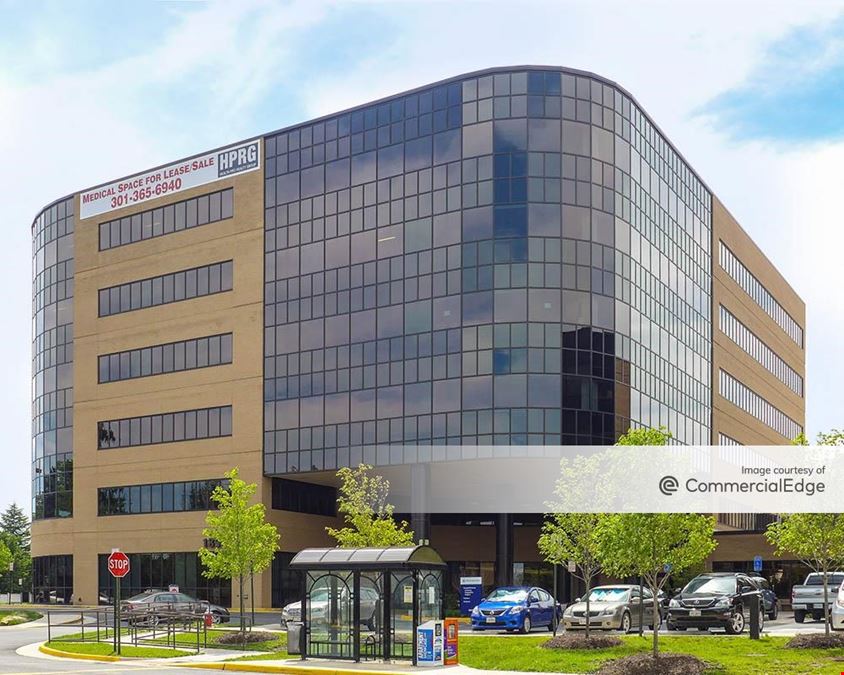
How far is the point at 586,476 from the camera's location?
35.0 meters

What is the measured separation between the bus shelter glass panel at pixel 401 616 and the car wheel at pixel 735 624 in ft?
37.1

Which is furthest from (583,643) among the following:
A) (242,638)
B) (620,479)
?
(242,638)

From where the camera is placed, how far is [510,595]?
39031 mm

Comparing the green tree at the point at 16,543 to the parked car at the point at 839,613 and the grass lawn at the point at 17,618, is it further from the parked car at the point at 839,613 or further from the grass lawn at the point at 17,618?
the parked car at the point at 839,613

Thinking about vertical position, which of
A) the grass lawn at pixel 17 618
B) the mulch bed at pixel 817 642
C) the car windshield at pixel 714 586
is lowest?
the grass lawn at pixel 17 618

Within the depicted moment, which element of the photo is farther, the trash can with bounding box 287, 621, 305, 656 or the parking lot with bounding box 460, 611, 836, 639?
the parking lot with bounding box 460, 611, 836, 639

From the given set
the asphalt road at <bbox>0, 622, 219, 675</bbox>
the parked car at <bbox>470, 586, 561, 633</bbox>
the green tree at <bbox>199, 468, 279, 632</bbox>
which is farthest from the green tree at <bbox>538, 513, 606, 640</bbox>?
the asphalt road at <bbox>0, 622, 219, 675</bbox>

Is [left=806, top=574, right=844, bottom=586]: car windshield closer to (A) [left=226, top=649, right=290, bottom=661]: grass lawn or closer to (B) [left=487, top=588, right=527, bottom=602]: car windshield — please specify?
(B) [left=487, top=588, right=527, bottom=602]: car windshield

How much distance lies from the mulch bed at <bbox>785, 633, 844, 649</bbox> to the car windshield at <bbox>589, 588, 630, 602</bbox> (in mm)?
8249

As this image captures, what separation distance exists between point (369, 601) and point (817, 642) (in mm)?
10506

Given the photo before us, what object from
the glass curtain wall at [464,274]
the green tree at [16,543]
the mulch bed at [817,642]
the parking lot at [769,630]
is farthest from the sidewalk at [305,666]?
the green tree at [16,543]

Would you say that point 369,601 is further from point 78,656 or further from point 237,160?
point 237,160

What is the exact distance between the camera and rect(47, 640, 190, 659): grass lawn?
3284 centimetres

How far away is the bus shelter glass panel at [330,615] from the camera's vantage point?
94.1ft
